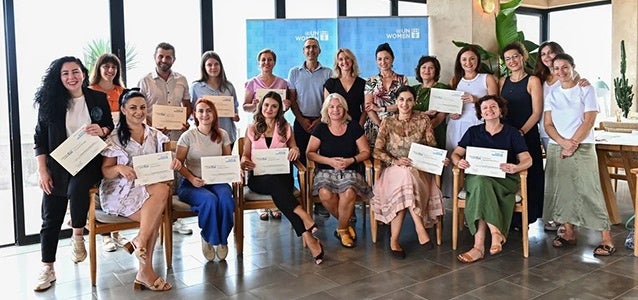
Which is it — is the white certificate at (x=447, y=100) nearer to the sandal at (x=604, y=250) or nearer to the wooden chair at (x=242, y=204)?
the sandal at (x=604, y=250)

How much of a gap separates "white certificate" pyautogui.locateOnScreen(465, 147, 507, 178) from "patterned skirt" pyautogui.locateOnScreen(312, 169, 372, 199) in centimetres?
80

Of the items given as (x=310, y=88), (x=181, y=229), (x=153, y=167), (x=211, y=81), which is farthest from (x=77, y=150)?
(x=310, y=88)

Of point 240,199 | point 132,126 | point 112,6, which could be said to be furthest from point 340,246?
point 112,6

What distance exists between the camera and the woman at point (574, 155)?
12.2 feet

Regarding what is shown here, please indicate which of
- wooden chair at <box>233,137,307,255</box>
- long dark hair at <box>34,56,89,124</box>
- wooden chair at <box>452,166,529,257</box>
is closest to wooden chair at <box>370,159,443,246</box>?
wooden chair at <box>452,166,529,257</box>

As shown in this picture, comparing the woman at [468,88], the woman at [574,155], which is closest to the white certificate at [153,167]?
the woman at [468,88]

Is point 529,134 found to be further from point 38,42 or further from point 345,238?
point 38,42

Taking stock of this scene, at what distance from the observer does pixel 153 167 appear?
10.8 ft

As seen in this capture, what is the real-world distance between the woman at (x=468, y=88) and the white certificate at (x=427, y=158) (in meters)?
0.47

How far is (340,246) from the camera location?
4.09 meters

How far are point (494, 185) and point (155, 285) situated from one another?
2.34 metres

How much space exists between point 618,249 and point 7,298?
407 centimetres

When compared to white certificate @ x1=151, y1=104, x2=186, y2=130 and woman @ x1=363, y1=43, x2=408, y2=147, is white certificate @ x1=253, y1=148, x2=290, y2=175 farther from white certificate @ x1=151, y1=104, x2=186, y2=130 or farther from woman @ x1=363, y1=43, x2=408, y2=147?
woman @ x1=363, y1=43, x2=408, y2=147

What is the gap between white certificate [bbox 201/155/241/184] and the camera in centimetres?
362
